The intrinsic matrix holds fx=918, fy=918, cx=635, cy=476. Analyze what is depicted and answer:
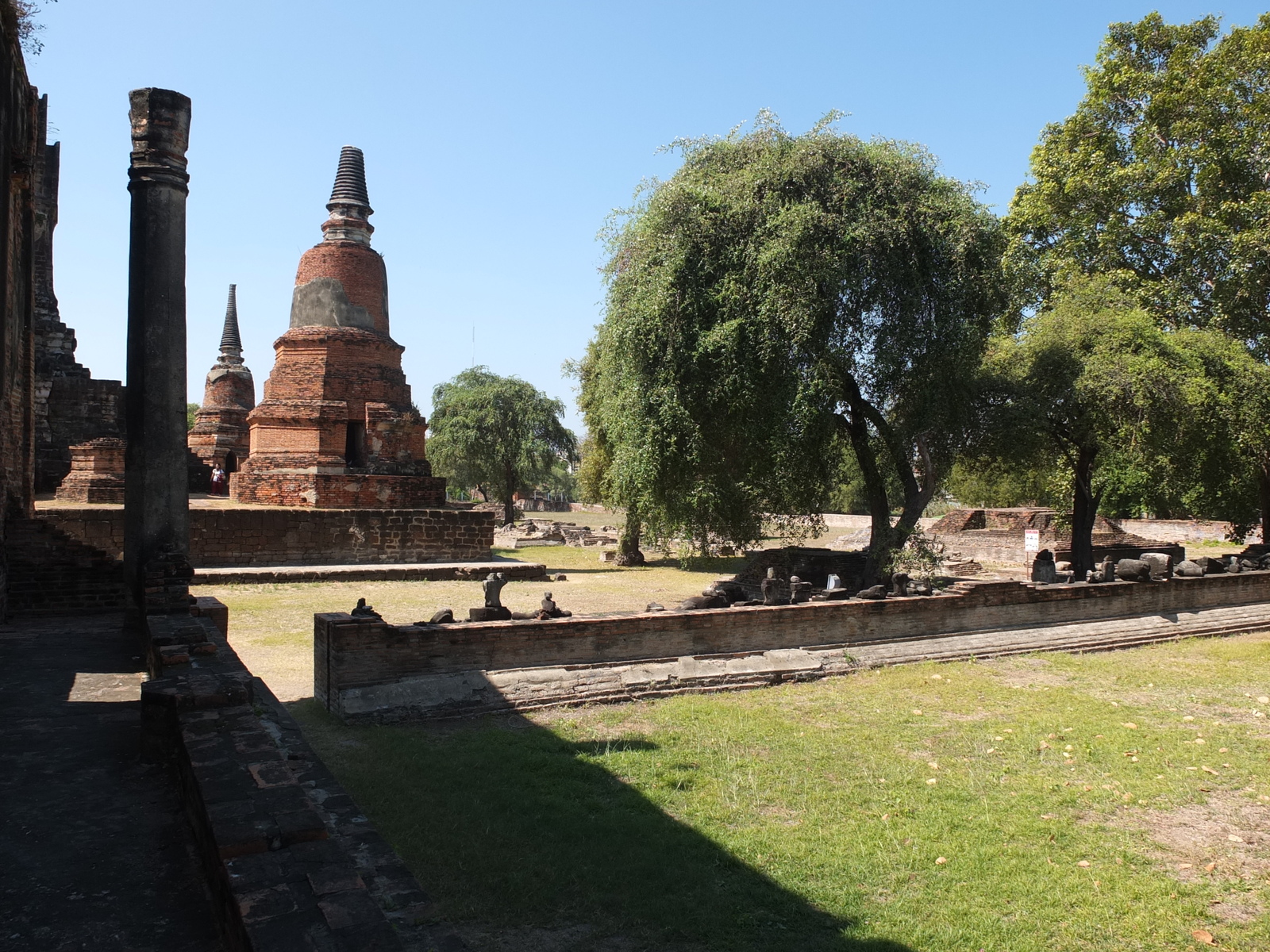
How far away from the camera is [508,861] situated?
15.1 ft

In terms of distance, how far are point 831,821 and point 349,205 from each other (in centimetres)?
1944

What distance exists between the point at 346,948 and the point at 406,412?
62.2 feet

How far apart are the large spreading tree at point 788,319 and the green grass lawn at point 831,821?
4.87m

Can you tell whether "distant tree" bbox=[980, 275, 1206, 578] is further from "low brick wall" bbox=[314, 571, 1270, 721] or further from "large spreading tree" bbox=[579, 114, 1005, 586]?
"low brick wall" bbox=[314, 571, 1270, 721]

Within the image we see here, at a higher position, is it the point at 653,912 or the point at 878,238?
the point at 878,238

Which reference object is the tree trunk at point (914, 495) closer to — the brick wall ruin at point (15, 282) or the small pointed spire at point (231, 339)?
→ the brick wall ruin at point (15, 282)

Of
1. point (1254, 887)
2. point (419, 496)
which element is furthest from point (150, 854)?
point (419, 496)

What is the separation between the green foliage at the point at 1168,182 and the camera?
19625mm

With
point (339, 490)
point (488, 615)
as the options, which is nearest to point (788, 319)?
point (488, 615)

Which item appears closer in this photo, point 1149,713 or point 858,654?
point 1149,713

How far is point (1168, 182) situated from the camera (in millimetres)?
20500

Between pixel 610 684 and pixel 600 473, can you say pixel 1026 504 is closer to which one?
pixel 600 473

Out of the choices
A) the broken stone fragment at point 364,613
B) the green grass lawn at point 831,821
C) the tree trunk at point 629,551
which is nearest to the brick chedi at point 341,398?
the tree trunk at point 629,551

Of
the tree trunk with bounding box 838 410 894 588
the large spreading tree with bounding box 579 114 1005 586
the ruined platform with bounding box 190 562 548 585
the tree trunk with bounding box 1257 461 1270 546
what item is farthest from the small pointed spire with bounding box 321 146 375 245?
the tree trunk with bounding box 1257 461 1270 546
